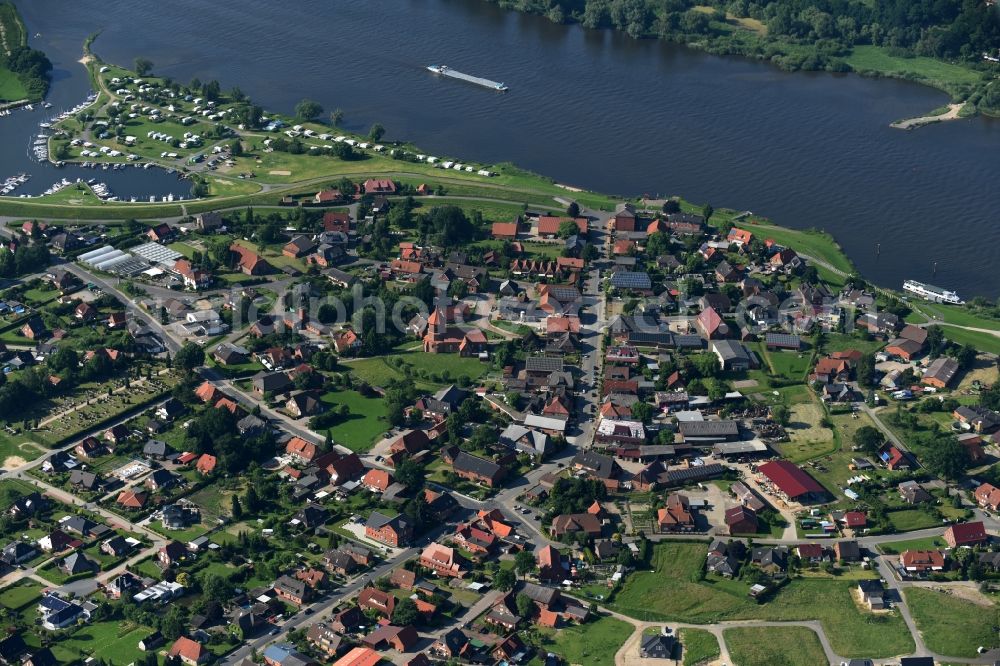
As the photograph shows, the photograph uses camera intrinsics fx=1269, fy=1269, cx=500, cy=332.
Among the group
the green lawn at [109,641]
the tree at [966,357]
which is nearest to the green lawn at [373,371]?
the green lawn at [109,641]

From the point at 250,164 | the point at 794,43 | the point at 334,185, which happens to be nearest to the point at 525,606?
the point at 334,185

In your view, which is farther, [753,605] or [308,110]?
[308,110]

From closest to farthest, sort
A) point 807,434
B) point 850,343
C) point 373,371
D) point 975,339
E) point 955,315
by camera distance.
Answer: point 807,434 < point 373,371 < point 850,343 < point 975,339 < point 955,315

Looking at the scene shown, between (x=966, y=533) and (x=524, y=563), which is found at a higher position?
(x=966, y=533)

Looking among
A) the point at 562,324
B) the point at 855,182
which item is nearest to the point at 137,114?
the point at 562,324

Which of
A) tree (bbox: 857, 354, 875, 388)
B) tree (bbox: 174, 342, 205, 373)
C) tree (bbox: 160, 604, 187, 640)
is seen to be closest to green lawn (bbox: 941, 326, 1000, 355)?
tree (bbox: 857, 354, 875, 388)

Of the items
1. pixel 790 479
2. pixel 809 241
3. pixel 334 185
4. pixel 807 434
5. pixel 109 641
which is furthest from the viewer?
pixel 334 185

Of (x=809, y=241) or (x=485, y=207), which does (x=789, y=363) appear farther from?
(x=485, y=207)

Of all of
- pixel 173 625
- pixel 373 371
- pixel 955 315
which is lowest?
pixel 173 625

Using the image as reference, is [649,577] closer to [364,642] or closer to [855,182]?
[364,642]
